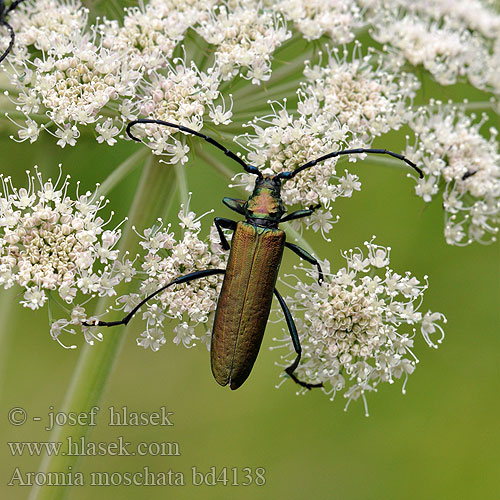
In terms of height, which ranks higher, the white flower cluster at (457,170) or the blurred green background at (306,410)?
the white flower cluster at (457,170)

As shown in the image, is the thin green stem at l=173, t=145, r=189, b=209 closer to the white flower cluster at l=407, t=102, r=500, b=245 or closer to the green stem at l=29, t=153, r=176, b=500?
the green stem at l=29, t=153, r=176, b=500

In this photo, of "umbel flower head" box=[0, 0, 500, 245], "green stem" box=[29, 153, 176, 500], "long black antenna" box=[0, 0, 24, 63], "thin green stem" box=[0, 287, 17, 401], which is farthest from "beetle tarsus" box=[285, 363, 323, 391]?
"long black antenna" box=[0, 0, 24, 63]

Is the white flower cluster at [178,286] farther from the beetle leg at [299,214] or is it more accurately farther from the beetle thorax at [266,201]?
the beetle leg at [299,214]

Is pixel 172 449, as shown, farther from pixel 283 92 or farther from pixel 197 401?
pixel 283 92

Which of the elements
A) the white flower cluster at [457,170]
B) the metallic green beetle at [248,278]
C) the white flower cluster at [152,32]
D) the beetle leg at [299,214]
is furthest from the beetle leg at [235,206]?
the white flower cluster at [457,170]

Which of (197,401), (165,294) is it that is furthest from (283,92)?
(197,401)
